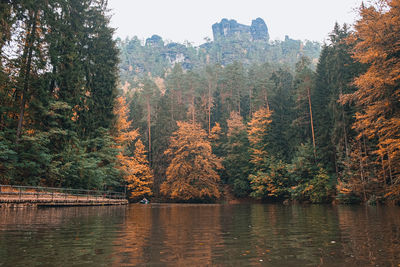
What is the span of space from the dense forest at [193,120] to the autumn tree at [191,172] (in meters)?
0.20

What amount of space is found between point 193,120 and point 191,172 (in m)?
13.4

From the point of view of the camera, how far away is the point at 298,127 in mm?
47125

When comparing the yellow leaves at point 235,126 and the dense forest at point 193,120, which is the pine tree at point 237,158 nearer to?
the yellow leaves at point 235,126

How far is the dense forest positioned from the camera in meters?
21.8

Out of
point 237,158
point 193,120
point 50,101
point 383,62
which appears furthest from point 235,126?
point 383,62

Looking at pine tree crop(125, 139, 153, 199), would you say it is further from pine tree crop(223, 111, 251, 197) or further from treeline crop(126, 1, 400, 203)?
pine tree crop(223, 111, 251, 197)

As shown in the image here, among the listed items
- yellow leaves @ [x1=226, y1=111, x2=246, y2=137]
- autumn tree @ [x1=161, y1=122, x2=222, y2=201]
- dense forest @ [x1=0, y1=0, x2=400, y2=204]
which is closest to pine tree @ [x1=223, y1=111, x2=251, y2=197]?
yellow leaves @ [x1=226, y1=111, x2=246, y2=137]

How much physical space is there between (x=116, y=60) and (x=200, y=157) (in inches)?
790

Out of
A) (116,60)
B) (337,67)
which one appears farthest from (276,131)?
(116,60)

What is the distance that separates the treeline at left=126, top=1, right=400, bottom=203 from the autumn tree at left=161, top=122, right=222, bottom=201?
16 cm

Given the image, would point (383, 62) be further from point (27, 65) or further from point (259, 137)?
point (259, 137)

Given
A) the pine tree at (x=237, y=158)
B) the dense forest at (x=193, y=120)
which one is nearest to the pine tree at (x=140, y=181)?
the dense forest at (x=193, y=120)

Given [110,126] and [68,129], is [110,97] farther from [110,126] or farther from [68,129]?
[68,129]

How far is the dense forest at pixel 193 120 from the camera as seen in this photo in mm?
21773
